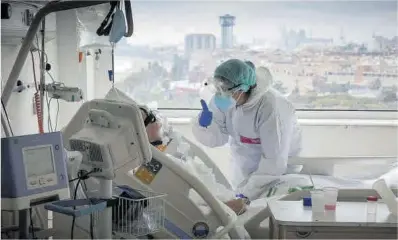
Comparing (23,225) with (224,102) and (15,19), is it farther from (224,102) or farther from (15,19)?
(224,102)

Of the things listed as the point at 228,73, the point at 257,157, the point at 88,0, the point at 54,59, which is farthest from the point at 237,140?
the point at 88,0

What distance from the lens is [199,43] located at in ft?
15.7

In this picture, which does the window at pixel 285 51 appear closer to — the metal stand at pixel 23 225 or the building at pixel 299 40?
the building at pixel 299 40

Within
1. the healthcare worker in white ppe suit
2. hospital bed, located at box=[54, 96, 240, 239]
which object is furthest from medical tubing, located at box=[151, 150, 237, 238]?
the healthcare worker in white ppe suit

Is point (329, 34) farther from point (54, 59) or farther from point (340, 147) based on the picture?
point (54, 59)

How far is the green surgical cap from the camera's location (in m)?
3.49

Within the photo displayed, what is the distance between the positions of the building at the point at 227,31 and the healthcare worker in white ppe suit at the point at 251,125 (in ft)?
3.47

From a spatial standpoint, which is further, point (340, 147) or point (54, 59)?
point (340, 147)

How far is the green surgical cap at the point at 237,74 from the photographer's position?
11.4ft

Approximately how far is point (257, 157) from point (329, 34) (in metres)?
1.55

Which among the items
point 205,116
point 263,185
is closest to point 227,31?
point 205,116

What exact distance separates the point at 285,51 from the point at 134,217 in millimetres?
2974

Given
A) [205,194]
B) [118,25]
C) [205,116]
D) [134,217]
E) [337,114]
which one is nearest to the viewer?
[134,217]

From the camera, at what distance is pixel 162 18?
478cm
